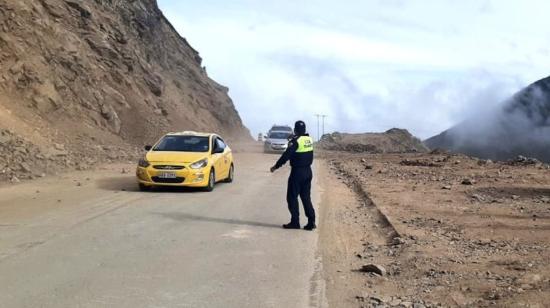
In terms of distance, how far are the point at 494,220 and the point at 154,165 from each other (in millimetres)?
8183

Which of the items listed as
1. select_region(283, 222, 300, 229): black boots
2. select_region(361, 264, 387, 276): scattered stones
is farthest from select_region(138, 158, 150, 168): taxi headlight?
select_region(361, 264, 387, 276): scattered stones

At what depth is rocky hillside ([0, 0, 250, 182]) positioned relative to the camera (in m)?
25.9

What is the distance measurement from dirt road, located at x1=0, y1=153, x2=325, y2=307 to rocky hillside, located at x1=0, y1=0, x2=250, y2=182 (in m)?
7.05

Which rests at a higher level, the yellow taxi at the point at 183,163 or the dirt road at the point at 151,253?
the yellow taxi at the point at 183,163

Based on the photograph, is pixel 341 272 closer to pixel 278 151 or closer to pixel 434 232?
pixel 434 232

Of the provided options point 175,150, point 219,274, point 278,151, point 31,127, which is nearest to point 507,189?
point 175,150

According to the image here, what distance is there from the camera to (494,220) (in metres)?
12.1

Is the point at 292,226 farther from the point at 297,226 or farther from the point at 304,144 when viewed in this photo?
the point at 304,144

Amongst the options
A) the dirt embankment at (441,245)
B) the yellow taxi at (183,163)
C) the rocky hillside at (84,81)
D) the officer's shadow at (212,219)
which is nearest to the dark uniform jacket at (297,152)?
the officer's shadow at (212,219)

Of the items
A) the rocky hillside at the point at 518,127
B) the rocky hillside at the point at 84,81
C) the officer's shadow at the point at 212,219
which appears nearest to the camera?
the officer's shadow at the point at 212,219

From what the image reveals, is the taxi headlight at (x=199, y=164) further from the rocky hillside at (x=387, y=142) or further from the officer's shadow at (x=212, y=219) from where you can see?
the rocky hillside at (x=387, y=142)

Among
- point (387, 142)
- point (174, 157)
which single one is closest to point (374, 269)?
point (174, 157)

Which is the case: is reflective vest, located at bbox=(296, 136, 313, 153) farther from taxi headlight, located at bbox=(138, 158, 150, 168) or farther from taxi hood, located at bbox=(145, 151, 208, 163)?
taxi headlight, located at bbox=(138, 158, 150, 168)

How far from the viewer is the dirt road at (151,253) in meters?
6.55
